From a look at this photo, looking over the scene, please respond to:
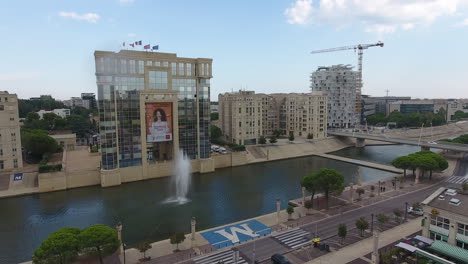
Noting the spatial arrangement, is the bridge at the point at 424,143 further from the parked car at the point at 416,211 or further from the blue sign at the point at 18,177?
the blue sign at the point at 18,177

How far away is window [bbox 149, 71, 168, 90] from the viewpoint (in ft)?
234

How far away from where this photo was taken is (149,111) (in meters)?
71.6

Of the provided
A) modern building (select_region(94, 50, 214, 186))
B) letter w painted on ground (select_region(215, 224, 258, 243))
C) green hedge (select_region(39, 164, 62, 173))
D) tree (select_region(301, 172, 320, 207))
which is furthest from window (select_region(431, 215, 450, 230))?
green hedge (select_region(39, 164, 62, 173))

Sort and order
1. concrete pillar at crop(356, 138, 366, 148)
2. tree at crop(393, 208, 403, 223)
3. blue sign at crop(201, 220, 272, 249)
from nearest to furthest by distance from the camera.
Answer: blue sign at crop(201, 220, 272, 249), tree at crop(393, 208, 403, 223), concrete pillar at crop(356, 138, 366, 148)

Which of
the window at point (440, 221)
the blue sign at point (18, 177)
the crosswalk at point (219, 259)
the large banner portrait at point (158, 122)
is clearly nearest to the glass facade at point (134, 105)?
the large banner portrait at point (158, 122)

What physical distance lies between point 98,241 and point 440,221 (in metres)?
35.9

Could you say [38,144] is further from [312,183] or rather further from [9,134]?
[312,183]

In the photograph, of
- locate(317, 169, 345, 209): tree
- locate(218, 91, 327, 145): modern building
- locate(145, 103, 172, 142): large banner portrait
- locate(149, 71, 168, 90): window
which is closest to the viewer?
locate(317, 169, 345, 209): tree

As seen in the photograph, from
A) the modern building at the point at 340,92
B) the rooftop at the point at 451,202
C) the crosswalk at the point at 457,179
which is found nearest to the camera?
the rooftop at the point at 451,202

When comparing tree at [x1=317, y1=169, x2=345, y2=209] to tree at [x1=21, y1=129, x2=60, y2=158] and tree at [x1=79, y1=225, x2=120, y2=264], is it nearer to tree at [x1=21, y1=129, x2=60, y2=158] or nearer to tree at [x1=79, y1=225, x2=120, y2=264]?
tree at [x1=79, y1=225, x2=120, y2=264]

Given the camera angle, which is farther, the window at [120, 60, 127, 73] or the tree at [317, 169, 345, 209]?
the window at [120, 60, 127, 73]

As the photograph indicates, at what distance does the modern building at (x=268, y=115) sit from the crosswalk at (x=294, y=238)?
69.6m

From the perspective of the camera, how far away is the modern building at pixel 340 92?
513 ft

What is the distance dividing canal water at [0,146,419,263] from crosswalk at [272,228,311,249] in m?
10.0
